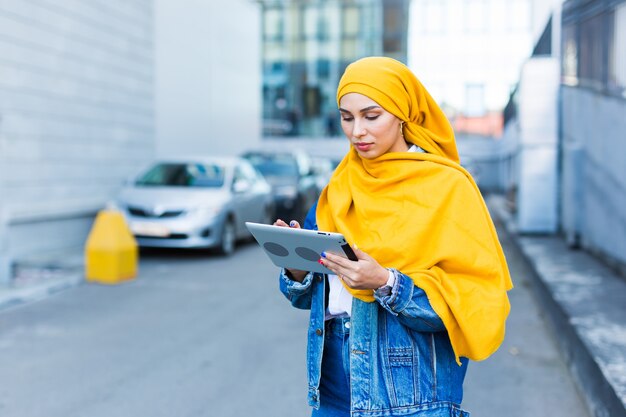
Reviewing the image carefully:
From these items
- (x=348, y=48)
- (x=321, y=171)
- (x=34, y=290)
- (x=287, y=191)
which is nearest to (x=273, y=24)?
(x=348, y=48)

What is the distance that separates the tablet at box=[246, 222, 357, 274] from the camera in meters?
1.97

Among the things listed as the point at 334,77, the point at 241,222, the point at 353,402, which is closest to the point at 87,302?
the point at 241,222

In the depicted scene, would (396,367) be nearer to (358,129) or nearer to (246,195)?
(358,129)

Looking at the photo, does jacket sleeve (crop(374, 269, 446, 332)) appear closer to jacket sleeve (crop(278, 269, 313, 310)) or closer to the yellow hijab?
the yellow hijab

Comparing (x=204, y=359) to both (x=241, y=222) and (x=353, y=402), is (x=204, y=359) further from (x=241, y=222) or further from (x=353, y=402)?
(x=241, y=222)

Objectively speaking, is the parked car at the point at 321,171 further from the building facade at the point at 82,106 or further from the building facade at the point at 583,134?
the building facade at the point at 583,134

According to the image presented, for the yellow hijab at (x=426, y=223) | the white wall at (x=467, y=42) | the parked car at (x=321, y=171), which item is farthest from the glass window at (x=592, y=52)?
the white wall at (x=467, y=42)

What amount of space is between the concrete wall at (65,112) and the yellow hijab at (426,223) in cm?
760

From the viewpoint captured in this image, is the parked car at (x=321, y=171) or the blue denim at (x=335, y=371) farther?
the parked car at (x=321, y=171)

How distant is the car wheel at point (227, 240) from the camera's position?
1184cm

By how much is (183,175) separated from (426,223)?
10599 mm

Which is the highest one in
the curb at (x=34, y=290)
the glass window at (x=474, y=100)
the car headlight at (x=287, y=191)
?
the glass window at (x=474, y=100)

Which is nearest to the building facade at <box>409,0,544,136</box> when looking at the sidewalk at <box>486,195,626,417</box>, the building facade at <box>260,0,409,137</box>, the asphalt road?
the building facade at <box>260,0,409,137</box>

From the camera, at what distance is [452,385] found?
2217mm
